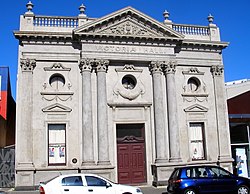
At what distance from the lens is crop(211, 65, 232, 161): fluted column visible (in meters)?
22.6

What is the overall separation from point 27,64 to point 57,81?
207 cm

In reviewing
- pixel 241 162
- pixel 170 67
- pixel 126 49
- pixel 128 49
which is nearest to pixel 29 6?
pixel 126 49

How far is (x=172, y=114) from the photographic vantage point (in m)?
21.6

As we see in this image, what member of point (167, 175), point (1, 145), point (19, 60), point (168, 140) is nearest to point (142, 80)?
point (168, 140)

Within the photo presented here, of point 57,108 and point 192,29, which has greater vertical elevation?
point 192,29

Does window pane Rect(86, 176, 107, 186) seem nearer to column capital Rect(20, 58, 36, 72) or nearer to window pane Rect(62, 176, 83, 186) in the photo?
window pane Rect(62, 176, 83, 186)

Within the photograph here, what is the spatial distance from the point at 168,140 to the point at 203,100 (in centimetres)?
394

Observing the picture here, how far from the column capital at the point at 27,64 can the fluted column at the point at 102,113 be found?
3.89 meters

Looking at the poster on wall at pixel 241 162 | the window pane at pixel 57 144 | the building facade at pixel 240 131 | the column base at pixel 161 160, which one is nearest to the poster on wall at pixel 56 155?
the window pane at pixel 57 144

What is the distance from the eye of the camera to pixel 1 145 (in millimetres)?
22250

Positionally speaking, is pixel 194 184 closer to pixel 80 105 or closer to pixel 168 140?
pixel 168 140

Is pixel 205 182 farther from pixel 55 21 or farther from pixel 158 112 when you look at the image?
pixel 55 21

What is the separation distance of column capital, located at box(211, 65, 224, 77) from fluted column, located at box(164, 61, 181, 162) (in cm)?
310

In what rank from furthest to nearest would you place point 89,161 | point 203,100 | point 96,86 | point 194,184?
point 203,100
point 96,86
point 89,161
point 194,184
